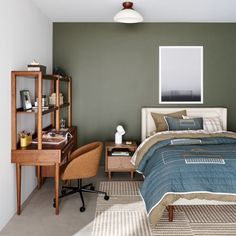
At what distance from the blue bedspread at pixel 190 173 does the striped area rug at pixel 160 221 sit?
0.25 m

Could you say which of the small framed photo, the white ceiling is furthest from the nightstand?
the white ceiling

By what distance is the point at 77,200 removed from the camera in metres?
4.16

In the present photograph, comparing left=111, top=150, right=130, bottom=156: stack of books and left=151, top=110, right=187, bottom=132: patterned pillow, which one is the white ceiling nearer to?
left=151, top=110, right=187, bottom=132: patterned pillow

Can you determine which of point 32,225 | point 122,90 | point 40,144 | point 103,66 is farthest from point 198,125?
point 32,225

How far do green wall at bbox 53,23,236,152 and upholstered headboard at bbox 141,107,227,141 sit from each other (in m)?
0.19

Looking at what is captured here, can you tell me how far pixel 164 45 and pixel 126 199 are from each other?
9.75 feet

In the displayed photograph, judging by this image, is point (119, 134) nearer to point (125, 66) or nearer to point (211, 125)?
point (125, 66)

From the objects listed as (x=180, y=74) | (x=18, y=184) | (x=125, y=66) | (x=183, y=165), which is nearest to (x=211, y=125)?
(x=180, y=74)

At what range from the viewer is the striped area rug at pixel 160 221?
128 inches

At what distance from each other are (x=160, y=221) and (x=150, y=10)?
3178mm

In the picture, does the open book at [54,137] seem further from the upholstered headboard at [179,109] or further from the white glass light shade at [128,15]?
the white glass light shade at [128,15]

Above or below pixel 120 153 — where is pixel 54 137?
above

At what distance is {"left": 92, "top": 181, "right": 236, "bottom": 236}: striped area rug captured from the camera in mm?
3242

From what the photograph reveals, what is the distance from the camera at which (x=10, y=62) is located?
3580 mm
